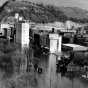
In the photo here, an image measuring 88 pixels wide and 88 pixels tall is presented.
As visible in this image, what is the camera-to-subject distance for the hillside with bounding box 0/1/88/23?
50.8 feet

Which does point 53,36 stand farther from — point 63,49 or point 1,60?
point 1,60

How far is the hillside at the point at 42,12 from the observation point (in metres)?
15.5

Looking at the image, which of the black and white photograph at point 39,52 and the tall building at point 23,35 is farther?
the tall building at point 23,35

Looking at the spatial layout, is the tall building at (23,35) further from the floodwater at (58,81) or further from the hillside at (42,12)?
the hillside at (42,12)

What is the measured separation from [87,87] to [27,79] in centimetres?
90

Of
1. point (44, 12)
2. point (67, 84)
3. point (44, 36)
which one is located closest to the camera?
point (67, 84)

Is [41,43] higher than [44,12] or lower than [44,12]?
lower

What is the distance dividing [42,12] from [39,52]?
34.4 feet

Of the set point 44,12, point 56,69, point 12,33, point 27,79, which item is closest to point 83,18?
point 44,12

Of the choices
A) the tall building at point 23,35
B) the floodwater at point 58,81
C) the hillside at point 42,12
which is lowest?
the floodwater at point 58,81

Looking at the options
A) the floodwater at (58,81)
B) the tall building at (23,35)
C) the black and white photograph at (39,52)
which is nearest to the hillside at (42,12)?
the black and white photograph at (39,52)

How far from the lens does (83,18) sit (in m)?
19.0

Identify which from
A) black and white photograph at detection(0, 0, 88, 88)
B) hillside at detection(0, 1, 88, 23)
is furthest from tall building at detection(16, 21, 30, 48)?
hillside at detection(0, 1, 88, 23)

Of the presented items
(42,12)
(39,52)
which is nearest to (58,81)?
(39,52)
